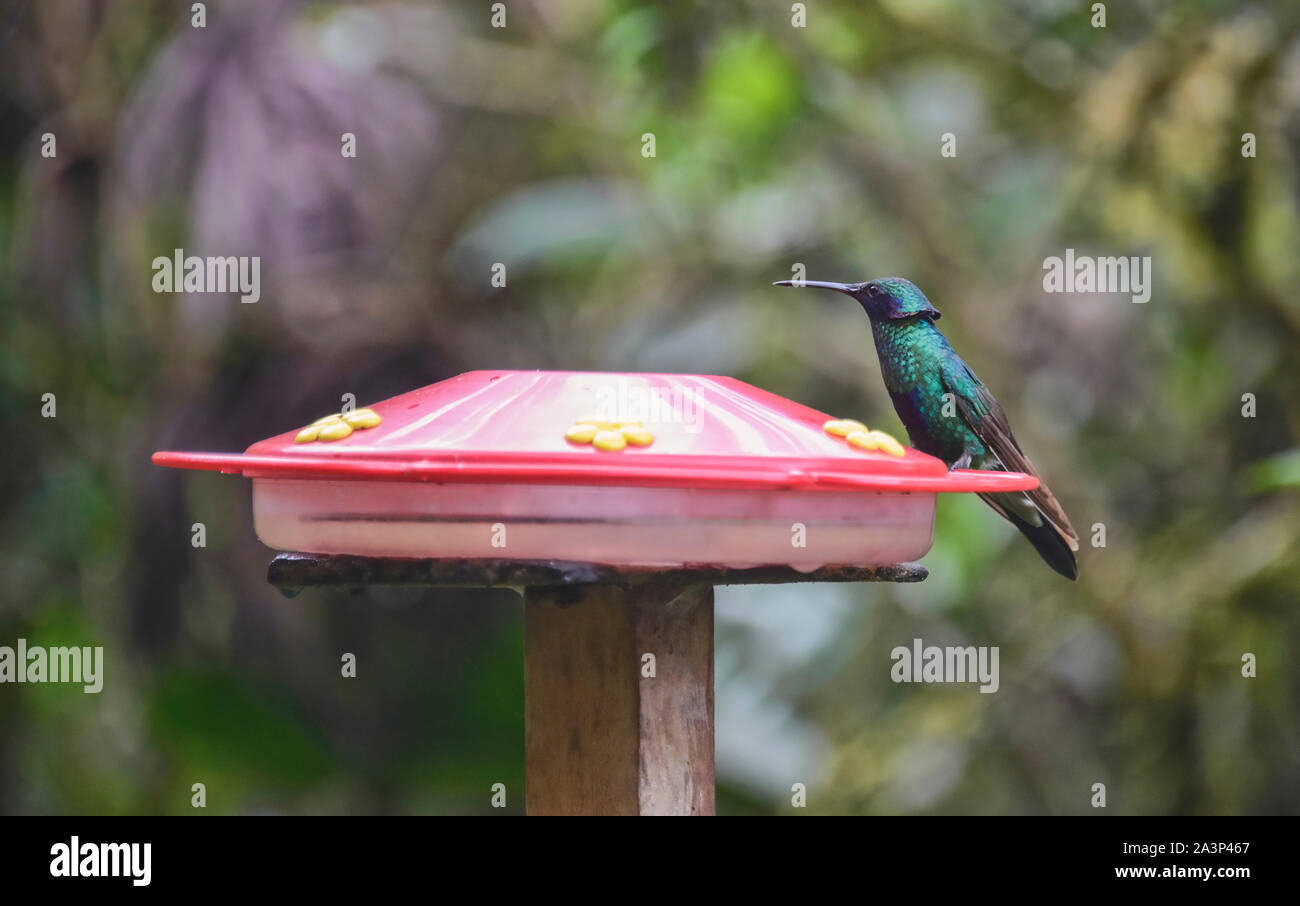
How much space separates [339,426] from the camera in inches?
67.9

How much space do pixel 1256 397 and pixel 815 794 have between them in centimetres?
192

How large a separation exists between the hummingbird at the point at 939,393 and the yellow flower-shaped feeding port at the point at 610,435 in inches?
39.0

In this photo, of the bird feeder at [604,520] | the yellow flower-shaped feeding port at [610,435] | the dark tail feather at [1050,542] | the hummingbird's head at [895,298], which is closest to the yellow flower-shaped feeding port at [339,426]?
the bird feeder at [604,520]

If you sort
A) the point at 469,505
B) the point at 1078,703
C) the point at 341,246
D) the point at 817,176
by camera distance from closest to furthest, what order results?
the point at 469,505
the point at 341,246
the point at 817,176
the point at 1078,703

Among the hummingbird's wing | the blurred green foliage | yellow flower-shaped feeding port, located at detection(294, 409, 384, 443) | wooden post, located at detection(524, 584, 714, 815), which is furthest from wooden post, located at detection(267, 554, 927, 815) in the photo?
the blurred green foliage

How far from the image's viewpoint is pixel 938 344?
2561mm

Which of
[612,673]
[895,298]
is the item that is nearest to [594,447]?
[612,673]

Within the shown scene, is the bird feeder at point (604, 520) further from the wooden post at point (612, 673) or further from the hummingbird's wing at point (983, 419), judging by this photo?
the hummingbird's wing at point (983, 419)

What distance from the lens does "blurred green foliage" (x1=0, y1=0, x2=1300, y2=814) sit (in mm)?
3830

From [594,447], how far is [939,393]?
1.19m
